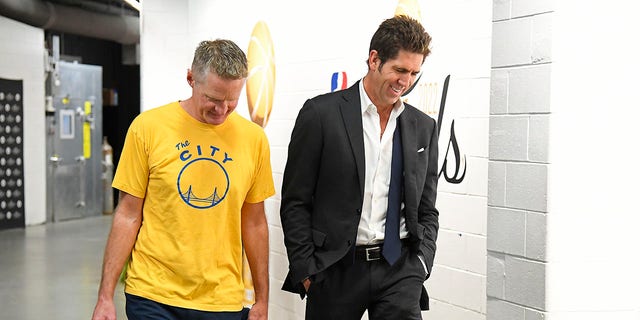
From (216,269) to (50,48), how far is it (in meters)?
10.1

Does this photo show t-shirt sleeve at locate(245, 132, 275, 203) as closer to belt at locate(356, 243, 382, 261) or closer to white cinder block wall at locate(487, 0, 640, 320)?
belt at locate(356, 243, 382, 261)

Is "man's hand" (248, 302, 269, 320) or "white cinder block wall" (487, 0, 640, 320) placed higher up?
"white cinder block wall" (487, 0, 640, 320)

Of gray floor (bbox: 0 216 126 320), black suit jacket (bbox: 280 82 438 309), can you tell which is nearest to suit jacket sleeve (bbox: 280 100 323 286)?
black suit jacket (bbox: 280 82 438 309)

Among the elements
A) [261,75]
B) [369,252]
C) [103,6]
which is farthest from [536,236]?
[103,6]

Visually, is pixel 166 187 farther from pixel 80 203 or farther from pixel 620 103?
pixel 80 203

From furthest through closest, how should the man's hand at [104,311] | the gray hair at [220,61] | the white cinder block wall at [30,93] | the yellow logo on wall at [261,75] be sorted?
the white cinder block wall at [30,93] → the yellow logo on wall at [261,75] → the man's hand at [104,311] → the gray hair at [220,61]

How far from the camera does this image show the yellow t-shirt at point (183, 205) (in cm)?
243

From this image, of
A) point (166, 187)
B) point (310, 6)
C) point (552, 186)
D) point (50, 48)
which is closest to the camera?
point (166, 187)

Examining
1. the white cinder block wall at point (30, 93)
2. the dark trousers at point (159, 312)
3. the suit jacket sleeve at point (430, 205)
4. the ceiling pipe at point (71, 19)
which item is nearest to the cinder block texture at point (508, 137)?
the suit jacket sleeve at point (430, 205)

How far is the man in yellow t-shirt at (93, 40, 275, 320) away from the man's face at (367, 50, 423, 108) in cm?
46

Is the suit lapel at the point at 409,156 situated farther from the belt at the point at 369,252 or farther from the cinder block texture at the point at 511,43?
the cinder block texture at the point at 511,43

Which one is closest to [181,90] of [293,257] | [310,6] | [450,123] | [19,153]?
[310,6]

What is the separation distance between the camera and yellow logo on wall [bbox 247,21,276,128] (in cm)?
488

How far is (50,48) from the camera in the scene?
11.7 meters
